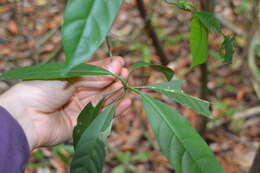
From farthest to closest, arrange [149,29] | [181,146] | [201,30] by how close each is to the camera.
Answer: [149,29] → [201,30] → [181,146]

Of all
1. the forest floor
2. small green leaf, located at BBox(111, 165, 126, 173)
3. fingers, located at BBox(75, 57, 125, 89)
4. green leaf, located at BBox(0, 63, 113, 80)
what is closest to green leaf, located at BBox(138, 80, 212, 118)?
green leaf, located at BBox(0, 63, 113, 80)

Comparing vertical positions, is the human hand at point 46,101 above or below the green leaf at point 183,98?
below

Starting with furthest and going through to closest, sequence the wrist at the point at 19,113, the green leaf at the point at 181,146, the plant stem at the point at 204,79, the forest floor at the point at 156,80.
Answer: the forest floor at the point at 156,80 < the plant stem at the point at 204,79 < the wrist at the point at 19,113 < the green leaf at the point at 181,146

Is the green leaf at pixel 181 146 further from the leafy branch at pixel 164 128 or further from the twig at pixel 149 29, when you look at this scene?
the twig at pixel 149 29

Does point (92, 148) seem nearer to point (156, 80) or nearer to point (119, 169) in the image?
point (119, 169)

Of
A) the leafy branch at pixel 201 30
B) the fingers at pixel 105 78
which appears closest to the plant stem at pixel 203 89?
the fingers at pixel 105 78

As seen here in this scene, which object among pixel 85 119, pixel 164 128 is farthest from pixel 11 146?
pixel 164 128
